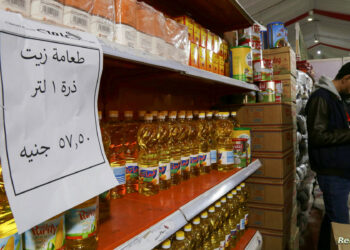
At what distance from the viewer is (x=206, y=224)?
1.49 metres

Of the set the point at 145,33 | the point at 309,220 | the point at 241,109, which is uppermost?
the point at 145,33

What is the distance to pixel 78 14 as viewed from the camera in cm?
72

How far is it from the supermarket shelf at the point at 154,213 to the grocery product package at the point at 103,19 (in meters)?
0.60

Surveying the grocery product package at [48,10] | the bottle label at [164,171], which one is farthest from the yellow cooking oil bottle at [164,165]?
the grocery product package at [48,10]

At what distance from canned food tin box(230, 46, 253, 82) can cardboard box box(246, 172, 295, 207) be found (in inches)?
37.3

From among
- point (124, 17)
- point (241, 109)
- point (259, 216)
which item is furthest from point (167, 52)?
point (259, 216)

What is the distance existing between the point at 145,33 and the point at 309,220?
168 inches

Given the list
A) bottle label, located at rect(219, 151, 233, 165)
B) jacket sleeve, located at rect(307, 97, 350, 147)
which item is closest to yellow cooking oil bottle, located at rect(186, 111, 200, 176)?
bottle label, located at rect(219, 151, 233, 165)

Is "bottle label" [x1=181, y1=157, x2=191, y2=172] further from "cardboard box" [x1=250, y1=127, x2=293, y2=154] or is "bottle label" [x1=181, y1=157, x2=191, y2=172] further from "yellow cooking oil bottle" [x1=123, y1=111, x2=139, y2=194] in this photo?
"cardboard box" [x1=250, y1=127, x2=293, y2=154]

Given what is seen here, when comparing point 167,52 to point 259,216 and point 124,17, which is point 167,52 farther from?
point 259,216

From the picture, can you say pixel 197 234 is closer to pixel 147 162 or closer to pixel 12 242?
pixel 147 162

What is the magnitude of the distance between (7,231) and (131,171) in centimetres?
72

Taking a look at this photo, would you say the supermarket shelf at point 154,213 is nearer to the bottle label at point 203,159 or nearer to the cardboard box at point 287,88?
the bottle label at point 203,159

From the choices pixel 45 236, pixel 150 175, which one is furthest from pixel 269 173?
pixel 45 236
